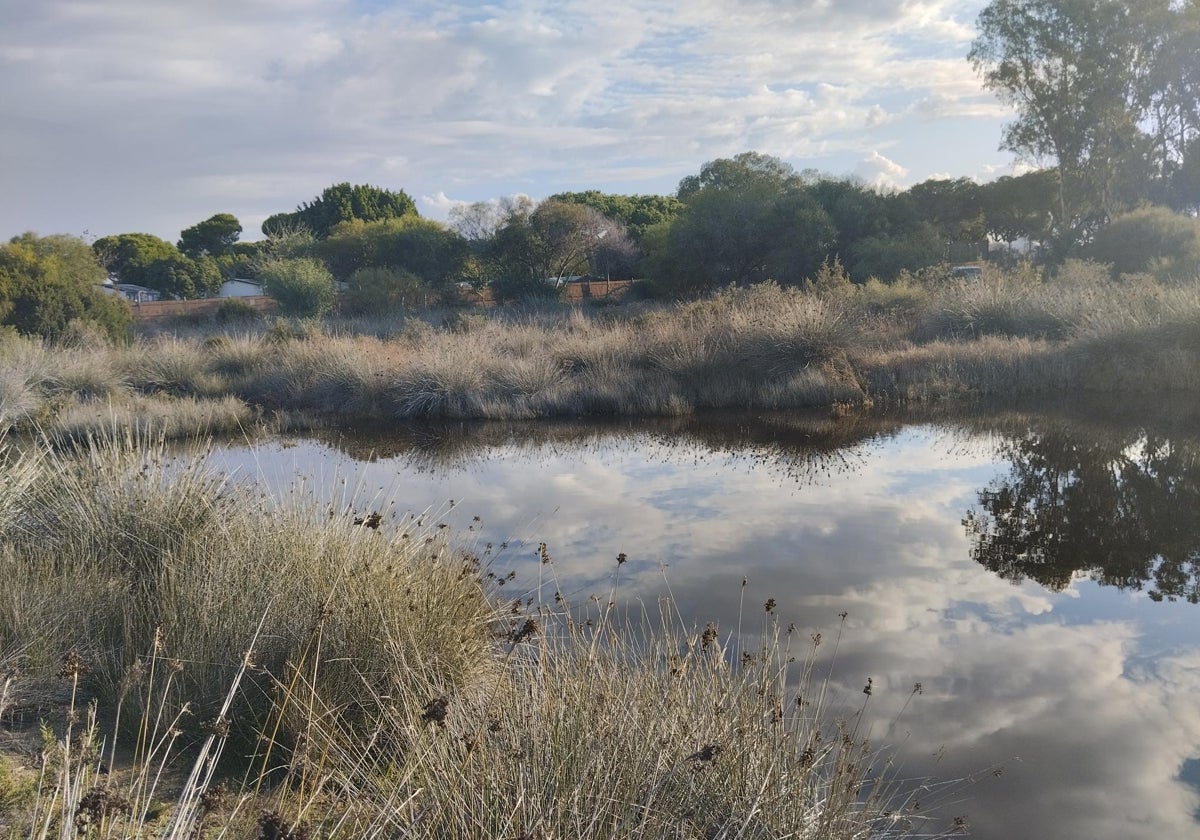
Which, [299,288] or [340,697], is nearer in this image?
[340,697]

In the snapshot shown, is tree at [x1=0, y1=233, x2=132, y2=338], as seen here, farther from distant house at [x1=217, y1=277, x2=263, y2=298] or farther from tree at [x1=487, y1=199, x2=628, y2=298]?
distant house at [x1=217, y1=277, x2=263, y2=298]

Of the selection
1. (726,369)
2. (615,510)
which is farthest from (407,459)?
(726,369)

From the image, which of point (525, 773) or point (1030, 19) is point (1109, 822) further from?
point (1030, 19)

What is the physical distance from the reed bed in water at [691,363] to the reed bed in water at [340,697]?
876cm

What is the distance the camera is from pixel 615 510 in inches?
368

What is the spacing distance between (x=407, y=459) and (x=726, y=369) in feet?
20.0

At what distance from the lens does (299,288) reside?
28484mm

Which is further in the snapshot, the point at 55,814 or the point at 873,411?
the point at 873,411

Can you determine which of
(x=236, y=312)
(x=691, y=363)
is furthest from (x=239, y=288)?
(x=691, y=363)

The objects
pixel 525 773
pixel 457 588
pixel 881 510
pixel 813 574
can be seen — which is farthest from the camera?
pixel 881 510

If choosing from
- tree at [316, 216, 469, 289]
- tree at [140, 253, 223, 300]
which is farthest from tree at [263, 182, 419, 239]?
tree at [316, 216, 469, 289]

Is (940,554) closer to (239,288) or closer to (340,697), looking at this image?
(340,697)

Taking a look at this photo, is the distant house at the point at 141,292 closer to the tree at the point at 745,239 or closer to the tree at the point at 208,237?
the tree at the point at 208,237

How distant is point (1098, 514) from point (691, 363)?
861cm
